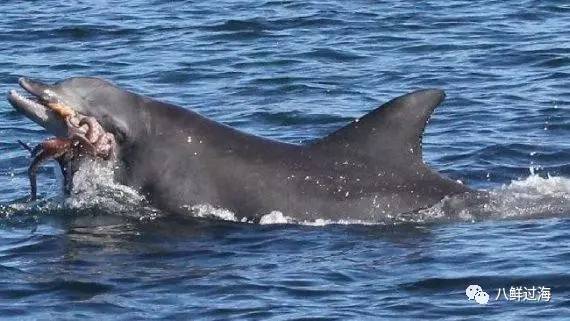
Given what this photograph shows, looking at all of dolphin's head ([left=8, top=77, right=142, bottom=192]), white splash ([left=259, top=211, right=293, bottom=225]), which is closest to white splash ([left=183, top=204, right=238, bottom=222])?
white splash ([left=259, top=211, right=293, bottom=225])

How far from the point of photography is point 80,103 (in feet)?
53.3

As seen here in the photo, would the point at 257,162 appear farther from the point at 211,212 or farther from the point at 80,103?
the point at 80,103

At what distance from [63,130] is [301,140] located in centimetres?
495

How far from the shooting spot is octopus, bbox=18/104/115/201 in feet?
53.0

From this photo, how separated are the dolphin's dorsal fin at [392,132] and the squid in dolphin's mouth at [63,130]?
231cm

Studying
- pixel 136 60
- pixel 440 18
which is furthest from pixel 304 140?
pixel 440 18

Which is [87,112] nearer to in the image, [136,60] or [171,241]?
[171,241]

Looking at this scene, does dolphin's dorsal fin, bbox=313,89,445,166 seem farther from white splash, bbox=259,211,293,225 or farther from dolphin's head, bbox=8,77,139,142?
dolphin's head, bbox=8,77,139,142

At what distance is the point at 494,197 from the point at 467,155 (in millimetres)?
2985

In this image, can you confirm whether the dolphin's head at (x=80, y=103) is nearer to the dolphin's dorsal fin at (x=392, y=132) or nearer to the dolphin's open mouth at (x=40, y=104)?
the dolphin's open mouth at (x=40, y=104)

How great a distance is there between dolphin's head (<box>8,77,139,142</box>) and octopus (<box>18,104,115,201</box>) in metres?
0.06

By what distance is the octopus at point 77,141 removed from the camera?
1614 centimetres

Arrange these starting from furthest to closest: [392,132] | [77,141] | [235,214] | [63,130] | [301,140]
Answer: [301,140] → [63,130] → [77,141] → [235,214] → [392,132]

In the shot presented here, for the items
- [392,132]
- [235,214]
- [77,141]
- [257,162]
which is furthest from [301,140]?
[77,141]
